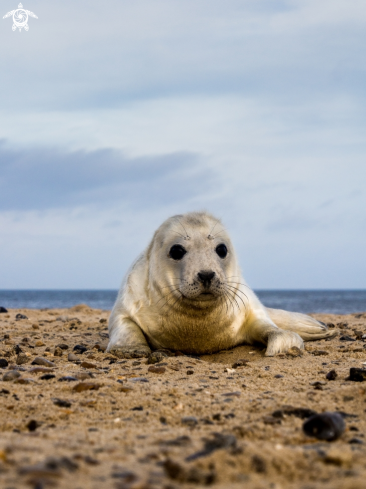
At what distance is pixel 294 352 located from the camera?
6129 mm

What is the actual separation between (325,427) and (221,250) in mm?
3502

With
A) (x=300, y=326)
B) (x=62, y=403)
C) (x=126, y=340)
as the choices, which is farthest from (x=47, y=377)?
(x=300, y=326)

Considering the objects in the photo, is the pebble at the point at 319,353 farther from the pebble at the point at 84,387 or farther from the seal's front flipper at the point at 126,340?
the pebble at the point at 84,387

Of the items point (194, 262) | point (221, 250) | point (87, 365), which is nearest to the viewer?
point (87, 365)

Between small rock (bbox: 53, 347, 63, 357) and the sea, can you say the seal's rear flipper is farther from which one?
the sea

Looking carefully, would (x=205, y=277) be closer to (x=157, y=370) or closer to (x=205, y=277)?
(x=205, y=277)

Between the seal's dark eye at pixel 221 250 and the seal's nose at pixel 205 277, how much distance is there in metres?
0.61

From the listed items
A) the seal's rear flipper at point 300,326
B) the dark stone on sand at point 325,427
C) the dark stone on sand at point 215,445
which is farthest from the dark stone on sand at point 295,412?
the seal's rear flipper at point 300,326

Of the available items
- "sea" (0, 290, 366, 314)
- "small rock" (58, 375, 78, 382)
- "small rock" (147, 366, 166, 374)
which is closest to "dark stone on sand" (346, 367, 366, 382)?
"small rock" (147, 366, 166, 374)

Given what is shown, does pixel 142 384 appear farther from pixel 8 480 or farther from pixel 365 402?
pixel 8 480

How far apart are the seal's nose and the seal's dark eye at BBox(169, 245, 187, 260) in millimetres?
476

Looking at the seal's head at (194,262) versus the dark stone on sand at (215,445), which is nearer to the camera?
the dark stone on sand at (215,445)

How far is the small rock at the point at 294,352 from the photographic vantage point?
607 cm

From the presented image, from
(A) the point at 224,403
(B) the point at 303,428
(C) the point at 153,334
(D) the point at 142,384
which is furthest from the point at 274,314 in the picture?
(B) the point at 303,428
